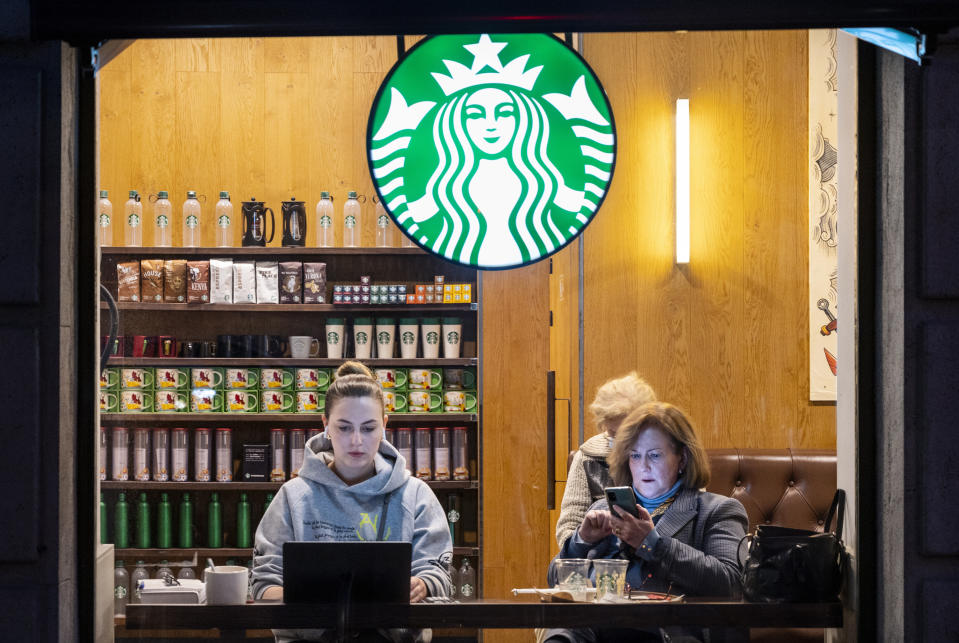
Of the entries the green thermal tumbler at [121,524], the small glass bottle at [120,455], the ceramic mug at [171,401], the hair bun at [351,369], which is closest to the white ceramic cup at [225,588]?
the green thermal tumbler at [121,524]

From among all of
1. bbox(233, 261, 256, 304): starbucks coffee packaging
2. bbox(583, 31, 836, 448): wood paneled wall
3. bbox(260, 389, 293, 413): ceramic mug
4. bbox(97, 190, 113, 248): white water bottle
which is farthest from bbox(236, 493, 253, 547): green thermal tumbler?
bbox(583, 31, 836, 448): wood paneled wall

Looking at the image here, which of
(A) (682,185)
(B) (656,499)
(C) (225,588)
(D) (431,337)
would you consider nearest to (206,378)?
(D) (431,337)

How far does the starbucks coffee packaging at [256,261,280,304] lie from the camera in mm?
2994

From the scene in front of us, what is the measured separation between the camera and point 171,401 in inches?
114

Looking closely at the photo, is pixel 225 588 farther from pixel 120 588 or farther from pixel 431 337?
pixel 431 337

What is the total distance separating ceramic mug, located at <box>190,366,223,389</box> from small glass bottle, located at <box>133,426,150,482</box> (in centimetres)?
34

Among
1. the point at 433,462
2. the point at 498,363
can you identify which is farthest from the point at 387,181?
the point at 433,462

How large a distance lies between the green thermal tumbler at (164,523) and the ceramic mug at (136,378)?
1.38 feet

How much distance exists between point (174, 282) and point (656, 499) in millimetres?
1626

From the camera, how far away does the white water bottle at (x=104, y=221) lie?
84.2 inches

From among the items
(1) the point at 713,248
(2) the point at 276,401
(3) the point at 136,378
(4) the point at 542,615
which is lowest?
(4) the point at 542,615

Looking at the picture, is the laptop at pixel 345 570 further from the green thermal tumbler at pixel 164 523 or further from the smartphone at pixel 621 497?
the green thermal tumbler at pixel 164 523

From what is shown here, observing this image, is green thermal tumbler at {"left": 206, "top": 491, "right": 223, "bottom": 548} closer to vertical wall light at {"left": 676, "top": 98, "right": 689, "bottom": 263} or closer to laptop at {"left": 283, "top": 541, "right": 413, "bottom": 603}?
laptop at {"left": 283, "top": 541, "right": 413, "bottom": 603}

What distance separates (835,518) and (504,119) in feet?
4.27
